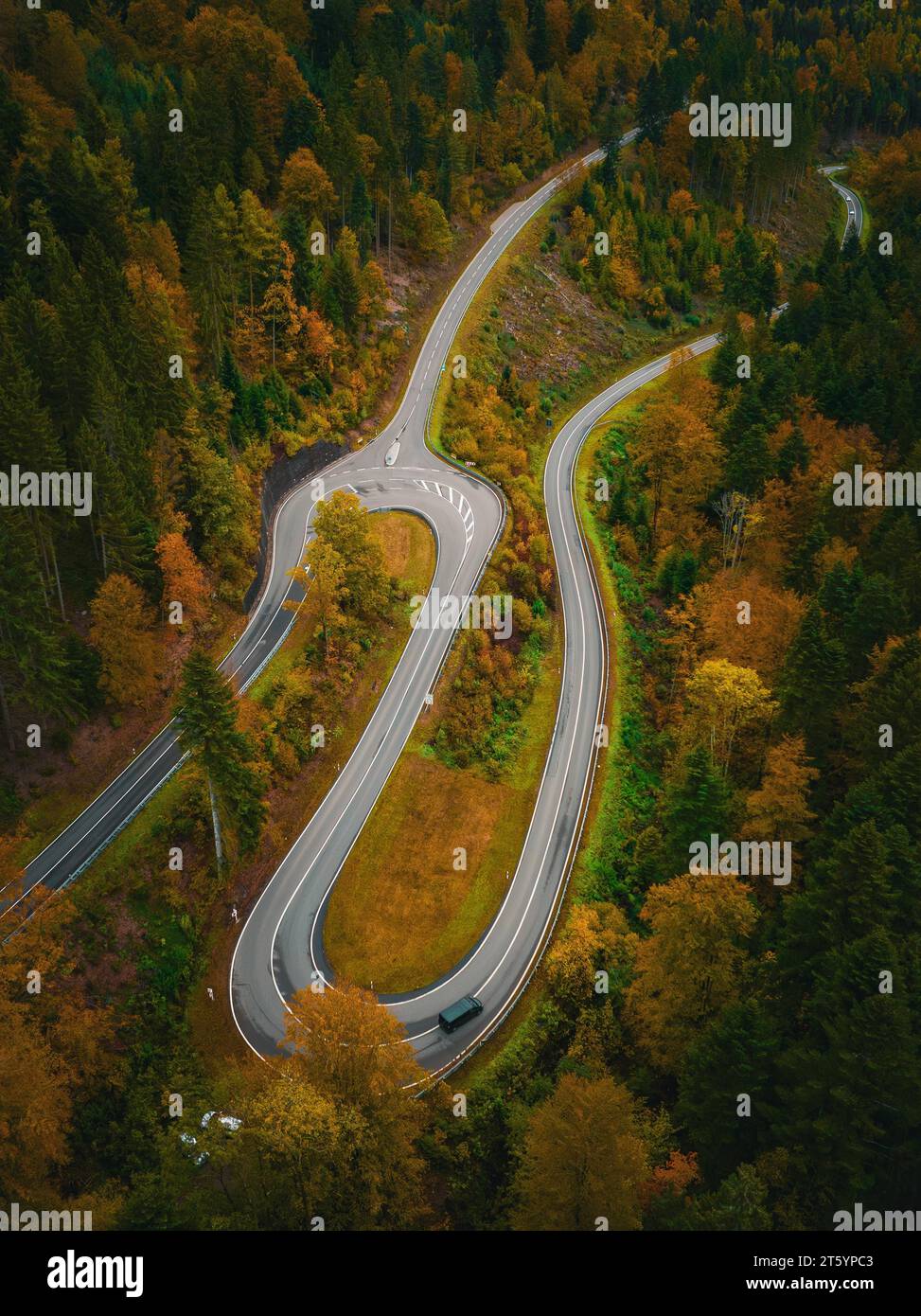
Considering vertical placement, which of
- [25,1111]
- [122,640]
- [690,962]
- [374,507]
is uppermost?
[374,507]

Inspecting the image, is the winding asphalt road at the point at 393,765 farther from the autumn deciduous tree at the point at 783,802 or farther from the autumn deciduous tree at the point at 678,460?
the autumn deciduous tree at the point at 783,802

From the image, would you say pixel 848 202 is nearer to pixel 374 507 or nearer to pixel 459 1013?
pixel 374 507

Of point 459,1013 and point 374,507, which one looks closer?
point 459,1013

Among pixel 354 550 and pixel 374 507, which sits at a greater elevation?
pixel 374 507

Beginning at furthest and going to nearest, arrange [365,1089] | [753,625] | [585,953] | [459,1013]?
[753,625], [585,953], [459,1013], [365,1089]

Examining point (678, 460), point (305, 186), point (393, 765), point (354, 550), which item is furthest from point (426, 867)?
point (305, 186)

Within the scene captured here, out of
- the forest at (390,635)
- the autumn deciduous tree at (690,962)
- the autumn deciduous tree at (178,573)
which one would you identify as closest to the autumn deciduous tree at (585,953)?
the forest at (390,635)
